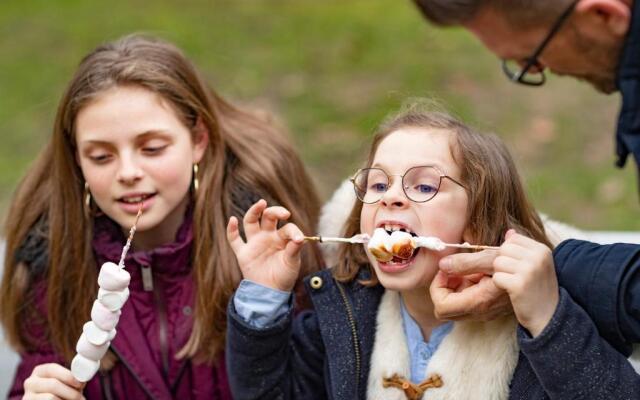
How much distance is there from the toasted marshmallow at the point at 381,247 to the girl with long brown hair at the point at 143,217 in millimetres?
712

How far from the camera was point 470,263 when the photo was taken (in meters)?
2.28

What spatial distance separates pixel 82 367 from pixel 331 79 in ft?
16.6

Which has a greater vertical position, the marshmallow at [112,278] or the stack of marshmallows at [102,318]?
the marshmallow at [112,278]

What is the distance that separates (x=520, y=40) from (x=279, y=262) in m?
0.85

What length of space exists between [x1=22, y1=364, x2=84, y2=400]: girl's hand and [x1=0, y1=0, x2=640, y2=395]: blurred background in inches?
112

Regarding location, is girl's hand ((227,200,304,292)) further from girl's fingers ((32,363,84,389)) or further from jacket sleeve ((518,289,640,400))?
jacket sleeve ((518,289,640,400))

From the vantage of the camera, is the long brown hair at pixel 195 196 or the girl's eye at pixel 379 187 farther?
the long brown hair at pixel 195 196

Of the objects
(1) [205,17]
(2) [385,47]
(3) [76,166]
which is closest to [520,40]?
(3) [76,166]

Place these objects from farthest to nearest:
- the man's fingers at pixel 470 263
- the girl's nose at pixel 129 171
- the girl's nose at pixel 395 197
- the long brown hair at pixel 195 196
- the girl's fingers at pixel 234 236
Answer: the long brown hair at pixel 195 196 < the girl's nose at pixel 129 171 < the girl's fingers at pixel 234 236 < the girl's nose at pixel 395 197 < the man's fingers at pixel 470 263

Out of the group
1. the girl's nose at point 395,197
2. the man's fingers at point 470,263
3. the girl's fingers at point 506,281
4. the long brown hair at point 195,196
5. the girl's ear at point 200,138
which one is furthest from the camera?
the girl's ear at point 200,138

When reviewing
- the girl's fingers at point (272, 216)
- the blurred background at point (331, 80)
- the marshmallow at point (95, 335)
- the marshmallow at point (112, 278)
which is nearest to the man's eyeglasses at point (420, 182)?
Answer: the girl's fingers at point (272, 216)

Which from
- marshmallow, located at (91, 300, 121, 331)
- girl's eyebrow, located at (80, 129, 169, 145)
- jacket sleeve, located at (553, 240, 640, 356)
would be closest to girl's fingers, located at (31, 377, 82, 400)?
marshmallow, located at (91, 300, 121, 331)

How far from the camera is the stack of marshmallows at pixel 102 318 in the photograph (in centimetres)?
241

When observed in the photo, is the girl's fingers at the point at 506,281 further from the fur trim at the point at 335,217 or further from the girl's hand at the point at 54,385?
the girl's hand at the point at 54,385
